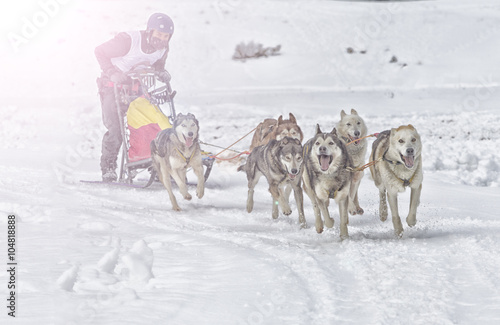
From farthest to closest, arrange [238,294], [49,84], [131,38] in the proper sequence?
[49,84], [131,38], [238,294]

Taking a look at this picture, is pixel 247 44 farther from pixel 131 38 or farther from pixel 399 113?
pixel 131 38

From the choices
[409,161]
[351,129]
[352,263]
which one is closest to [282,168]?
[351,129]

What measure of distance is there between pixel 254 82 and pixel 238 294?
15.5m

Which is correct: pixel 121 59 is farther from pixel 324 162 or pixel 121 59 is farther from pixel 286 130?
pixel 324 162

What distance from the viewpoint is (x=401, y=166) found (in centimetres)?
399

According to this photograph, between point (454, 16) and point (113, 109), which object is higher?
point (454, 16)

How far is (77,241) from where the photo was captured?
3.62m

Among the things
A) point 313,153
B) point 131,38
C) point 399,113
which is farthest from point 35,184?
point 399,113

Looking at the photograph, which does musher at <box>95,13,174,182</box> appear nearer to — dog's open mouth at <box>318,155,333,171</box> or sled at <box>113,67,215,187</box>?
sled at <box>113,67,215,187</box>

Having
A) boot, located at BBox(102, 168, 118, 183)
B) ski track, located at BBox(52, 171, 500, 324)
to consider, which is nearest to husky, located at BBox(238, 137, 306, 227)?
ski track, located at BBox(52, 171, 500, 324)

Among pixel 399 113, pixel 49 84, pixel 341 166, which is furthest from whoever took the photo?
pixel 49 84

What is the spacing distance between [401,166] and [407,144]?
246 mm

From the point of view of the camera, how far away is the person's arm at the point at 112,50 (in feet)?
20.1

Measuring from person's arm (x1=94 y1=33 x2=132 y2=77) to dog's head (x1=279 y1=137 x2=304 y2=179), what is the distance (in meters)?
2.76
